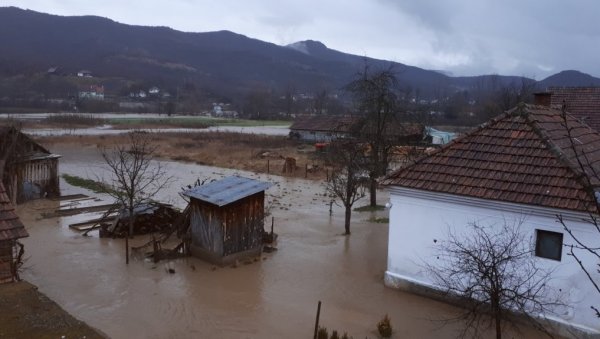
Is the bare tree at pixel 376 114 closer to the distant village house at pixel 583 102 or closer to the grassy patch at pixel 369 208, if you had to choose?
the grassy patch at pixel 369 208

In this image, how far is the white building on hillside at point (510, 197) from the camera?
10.7m

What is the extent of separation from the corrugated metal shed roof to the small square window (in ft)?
24.9

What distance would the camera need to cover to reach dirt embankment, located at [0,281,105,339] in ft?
29.5

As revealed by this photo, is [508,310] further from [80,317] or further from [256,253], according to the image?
[80,317]

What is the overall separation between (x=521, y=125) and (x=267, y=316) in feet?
25.5

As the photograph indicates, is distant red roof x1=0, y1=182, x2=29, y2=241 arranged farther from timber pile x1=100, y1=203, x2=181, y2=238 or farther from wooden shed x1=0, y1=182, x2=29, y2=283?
timber pile x1=100, y1=203, x2=181, y2=238

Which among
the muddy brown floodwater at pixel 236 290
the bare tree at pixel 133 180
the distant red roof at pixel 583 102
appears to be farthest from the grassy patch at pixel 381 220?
the distant red roof at pixel 583 102

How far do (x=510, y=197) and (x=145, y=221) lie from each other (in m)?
12.9

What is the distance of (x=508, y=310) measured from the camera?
1136 centimetres

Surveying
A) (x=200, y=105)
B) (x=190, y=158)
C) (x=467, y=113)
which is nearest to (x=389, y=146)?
(x=190, y=158)

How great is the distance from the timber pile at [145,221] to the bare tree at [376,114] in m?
10.3

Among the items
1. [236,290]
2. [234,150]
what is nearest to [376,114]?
[236,290]

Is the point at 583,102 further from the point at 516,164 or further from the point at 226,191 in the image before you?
the point at 226,191

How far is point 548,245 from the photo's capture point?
11.0 m
